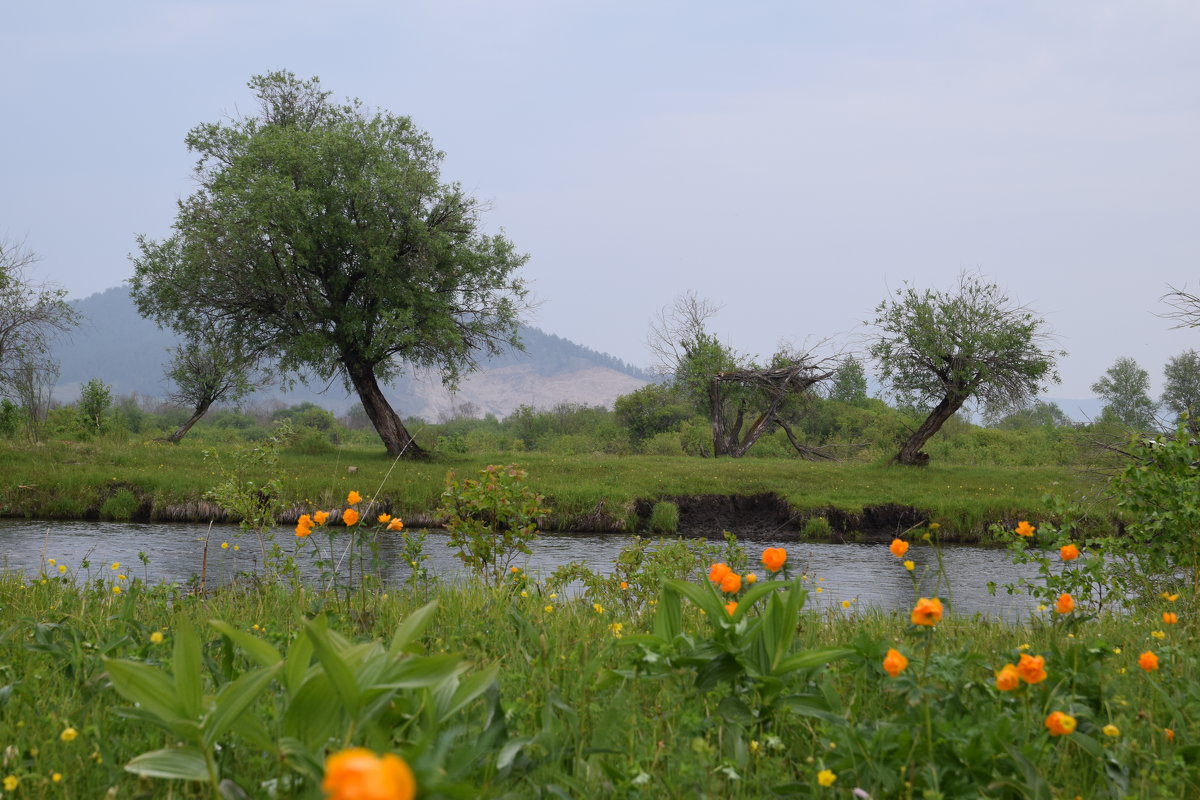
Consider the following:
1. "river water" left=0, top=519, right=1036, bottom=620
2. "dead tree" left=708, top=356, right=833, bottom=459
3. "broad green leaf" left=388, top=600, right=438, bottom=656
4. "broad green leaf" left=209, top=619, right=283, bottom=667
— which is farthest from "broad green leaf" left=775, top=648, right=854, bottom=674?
"dead tree" left=708, top=356, right=833, bottom=459

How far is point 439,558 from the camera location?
1335 centimetres

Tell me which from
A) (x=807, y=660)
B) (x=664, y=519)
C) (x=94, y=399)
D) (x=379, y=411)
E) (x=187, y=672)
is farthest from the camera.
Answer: (x=94, y=399)

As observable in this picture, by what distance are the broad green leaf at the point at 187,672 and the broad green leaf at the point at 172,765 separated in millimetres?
93

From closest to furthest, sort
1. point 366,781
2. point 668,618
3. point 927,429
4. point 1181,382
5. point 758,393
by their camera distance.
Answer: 1. point 366,781
2. point 668,618
3. point 927,429
4. point 758,393
5. point 1181,382

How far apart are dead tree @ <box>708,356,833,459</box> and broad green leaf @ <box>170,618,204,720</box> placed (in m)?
31.2

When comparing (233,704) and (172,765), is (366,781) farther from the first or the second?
(172,765)

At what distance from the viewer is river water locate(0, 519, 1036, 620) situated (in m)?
10.9

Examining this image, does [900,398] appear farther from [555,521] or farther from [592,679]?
[592,679]

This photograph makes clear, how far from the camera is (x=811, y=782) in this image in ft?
7.66

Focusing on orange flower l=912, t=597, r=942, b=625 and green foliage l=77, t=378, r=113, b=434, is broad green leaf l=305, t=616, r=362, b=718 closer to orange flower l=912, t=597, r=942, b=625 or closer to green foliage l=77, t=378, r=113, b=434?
orange flower l=912, t=597, r=942, b=625

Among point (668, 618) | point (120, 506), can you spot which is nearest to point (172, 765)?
point (668, 618)

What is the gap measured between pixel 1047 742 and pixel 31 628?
4.62 metres

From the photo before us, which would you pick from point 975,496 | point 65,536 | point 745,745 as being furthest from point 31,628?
point 975,496

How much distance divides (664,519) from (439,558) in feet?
24.0
